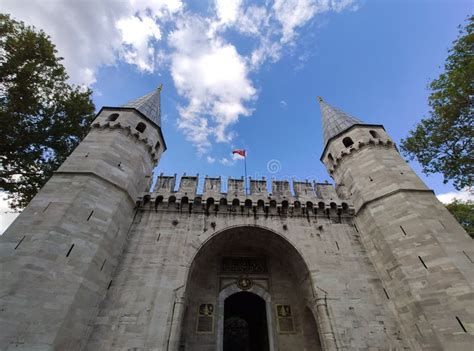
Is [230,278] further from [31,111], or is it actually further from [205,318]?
[31,111]

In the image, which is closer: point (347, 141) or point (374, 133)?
point (374, 133)

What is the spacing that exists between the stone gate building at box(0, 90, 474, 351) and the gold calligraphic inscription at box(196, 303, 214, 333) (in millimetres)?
68

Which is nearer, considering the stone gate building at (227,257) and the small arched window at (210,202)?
the stone gate building at (227,257)

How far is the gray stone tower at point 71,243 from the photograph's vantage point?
7.17 m

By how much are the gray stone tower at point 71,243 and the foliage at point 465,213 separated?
77.3 feet

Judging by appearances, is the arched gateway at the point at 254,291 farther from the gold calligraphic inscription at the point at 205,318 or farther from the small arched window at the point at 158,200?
the small arched window at the point at 158,200

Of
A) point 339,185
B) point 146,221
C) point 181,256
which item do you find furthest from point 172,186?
point 339,185

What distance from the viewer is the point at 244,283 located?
12.8 m

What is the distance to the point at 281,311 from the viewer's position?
12.0 m

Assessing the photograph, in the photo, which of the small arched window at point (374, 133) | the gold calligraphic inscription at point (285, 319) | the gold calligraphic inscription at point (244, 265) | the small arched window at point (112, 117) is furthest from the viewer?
the small arched window at point (374, 133)

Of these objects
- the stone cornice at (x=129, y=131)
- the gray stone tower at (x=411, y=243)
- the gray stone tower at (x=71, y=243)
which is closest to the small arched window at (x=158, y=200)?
the gray stone tower at (x=71, y=243)

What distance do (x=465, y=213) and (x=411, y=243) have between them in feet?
44.4

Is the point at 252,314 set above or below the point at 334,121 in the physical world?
below

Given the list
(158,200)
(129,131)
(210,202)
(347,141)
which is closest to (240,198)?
(210,202)
